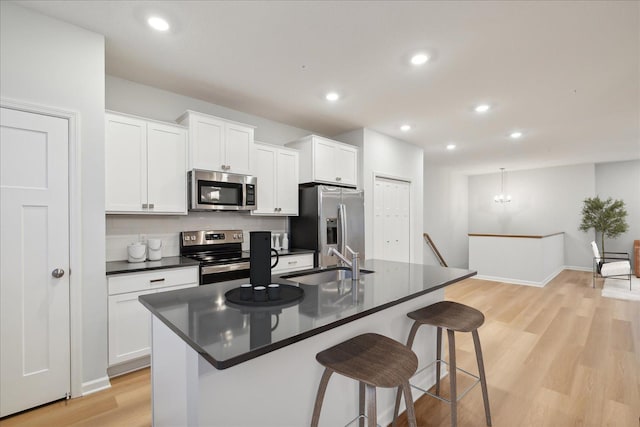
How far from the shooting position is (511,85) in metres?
3.09

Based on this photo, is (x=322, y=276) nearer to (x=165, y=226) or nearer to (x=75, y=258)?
(x=75, y=258)

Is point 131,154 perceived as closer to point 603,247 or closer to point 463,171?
point 463,171

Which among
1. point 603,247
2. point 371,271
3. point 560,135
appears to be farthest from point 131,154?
point 603,247

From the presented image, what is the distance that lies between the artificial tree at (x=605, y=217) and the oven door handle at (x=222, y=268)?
25.7ft

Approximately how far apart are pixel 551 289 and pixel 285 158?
5404mm

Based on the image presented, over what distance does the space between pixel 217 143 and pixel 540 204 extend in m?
8.44

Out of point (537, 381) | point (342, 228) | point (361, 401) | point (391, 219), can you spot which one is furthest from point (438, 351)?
point (391, 219)

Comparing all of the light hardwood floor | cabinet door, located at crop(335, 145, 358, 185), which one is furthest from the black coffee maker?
cabinet door, located at crop(335, 145, 358, 185)

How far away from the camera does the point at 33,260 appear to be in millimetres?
2061

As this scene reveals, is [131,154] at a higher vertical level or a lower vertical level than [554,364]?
higher

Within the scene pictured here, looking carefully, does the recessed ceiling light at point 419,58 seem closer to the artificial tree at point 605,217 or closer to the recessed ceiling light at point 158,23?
the recessed ceiling light at point 158,23

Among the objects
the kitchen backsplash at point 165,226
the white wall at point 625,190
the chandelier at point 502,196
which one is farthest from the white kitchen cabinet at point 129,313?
the white wall at point 625,190

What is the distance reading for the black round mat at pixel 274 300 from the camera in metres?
1.42

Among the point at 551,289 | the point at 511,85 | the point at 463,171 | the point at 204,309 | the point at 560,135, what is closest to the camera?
the point at 204,309
